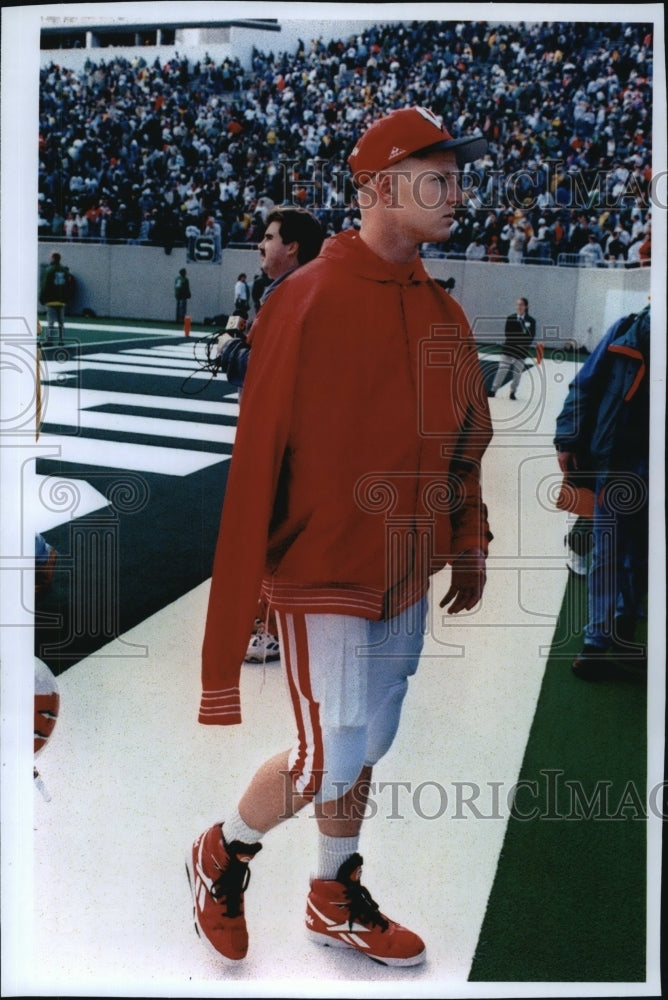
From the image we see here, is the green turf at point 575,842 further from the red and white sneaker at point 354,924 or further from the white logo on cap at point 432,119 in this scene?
the white logo on cap at point 432,119

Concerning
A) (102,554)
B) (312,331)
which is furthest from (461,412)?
(102,554)

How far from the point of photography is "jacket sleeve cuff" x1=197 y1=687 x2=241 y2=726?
2.08 m

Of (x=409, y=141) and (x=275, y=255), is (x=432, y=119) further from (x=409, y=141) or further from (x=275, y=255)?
(x=275, y=255)

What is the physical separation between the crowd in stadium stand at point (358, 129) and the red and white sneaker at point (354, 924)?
58.6 inches

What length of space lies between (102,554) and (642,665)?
1387 mm

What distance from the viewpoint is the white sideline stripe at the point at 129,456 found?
97.0 inches

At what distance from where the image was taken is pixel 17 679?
244 centimetres

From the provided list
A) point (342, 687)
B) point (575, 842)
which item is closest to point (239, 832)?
point (342, 687)

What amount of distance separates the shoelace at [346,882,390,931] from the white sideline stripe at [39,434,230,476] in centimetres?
105

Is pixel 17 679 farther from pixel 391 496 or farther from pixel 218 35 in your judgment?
pixel 218 35

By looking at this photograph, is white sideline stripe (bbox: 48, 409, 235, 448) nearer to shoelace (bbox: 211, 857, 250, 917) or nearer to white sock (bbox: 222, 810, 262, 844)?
white sock (bbox: 222, 810, 262, 844)

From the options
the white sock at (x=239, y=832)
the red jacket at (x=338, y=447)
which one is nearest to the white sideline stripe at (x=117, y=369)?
the red jacket at (x=338, y=447)

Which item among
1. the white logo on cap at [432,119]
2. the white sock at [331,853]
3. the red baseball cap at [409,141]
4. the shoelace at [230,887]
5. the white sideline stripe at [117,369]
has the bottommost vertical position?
the shoelace at [230,887]

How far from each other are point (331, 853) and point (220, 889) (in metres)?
0.26
